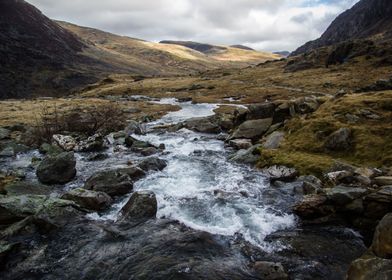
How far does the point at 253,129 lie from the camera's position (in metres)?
43.0

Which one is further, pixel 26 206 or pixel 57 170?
pixel 57 170

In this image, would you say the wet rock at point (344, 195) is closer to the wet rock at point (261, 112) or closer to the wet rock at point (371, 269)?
the wet rock at point (371, 269)

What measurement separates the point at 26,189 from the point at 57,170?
3739 mm

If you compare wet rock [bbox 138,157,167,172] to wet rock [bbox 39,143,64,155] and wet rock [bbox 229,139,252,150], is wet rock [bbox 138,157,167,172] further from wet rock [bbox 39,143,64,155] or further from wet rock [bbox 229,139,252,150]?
wet rock [bbox 39,143,64,155]

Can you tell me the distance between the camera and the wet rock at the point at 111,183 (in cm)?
2571

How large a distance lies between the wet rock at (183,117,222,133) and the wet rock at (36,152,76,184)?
23.7 metres

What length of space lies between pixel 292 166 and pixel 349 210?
29.7ft

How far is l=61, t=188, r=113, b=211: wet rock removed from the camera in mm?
23016

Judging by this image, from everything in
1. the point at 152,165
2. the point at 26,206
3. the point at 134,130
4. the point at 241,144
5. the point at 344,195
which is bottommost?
the point at 134,130

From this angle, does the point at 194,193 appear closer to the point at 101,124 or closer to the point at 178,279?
the point at 178,279

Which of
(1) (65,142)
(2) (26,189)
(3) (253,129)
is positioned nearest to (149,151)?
(1) (65,142)

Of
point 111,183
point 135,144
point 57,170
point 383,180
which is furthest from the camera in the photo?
point 135,144

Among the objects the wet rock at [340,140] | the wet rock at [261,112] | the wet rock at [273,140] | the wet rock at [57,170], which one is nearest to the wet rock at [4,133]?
A: the wet rock at [57,170]

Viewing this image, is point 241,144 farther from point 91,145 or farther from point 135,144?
point 91,145
